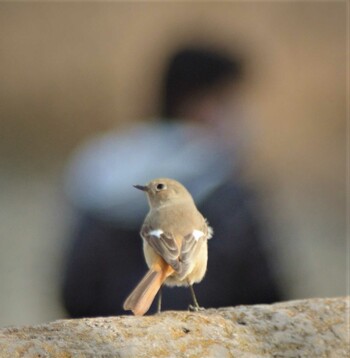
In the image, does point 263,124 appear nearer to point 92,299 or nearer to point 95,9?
point 95,9

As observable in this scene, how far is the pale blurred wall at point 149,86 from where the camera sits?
9609 millimetres

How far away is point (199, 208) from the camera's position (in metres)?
5.56

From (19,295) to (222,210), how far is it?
243 cm

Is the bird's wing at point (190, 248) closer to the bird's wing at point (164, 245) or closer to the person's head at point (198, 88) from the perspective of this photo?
the bird's wing at point (164, 245)

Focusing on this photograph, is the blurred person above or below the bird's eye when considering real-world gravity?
below

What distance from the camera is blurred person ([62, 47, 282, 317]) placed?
552cm

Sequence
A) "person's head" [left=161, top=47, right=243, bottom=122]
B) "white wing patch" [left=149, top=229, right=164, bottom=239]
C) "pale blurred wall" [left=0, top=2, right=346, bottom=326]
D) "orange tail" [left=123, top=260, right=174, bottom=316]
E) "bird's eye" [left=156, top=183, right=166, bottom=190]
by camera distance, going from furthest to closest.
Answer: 1. "pale blurred wall" [left=0, top=2, right=346, bottom=326]
2. "person's head" [left=161, top=47, right=243, bottom=122]
3. "bird's eye" [left=156, top=183, right=166, bottom=190]
4. "white wing patch" [left=149, top=229, right=164, bottom=239]
5. "orange tail" [left=123, top=260, right=174, bottom=316]

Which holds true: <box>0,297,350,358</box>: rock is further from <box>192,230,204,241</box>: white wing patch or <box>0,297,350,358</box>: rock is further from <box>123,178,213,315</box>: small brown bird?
<box>192,230,204,241</box>: white wing patch

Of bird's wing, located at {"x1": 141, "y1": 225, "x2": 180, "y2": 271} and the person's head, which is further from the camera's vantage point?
the person's head

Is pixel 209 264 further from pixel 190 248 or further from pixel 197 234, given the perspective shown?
pixel 190 248

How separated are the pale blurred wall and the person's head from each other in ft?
6.36

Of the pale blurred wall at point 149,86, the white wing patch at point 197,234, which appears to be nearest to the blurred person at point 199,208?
the white wing patch at point 197,234

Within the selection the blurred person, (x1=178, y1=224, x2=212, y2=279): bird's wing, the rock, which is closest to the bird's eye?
(x1=178, y1=224, x2=212, y2=279): bird's wing

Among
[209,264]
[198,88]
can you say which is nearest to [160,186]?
[209,264]
